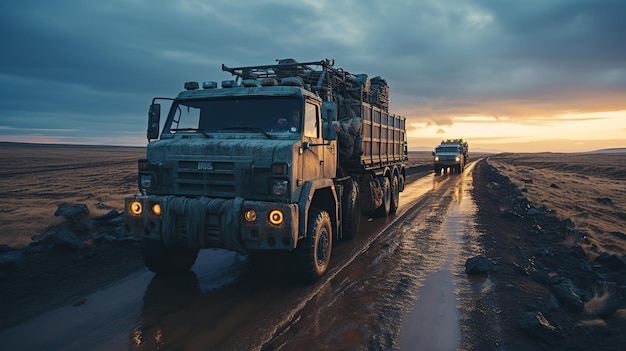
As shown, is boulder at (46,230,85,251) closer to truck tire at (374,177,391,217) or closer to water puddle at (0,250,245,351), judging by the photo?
water puddle at (0,250,245,351)

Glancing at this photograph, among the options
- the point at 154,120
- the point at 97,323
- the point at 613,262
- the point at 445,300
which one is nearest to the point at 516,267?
the point at 613,262

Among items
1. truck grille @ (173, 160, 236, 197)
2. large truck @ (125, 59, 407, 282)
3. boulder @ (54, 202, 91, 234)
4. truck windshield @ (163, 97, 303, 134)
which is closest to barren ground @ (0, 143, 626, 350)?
boulder @ (54, 202, 91, 234)

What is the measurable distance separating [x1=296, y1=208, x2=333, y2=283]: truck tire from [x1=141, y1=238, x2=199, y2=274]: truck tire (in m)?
2.11

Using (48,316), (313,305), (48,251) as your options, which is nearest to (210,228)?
(313,305)

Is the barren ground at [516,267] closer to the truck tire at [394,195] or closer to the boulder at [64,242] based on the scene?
the boulder at [64,242]

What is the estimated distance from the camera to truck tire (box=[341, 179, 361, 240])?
27.2 feet

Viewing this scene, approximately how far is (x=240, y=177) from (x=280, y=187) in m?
0.59

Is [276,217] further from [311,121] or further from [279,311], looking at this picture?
[311,121]

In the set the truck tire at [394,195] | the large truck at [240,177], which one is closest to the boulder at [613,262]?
the large truck at [240,177]

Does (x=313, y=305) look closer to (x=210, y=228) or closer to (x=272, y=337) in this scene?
(x=272, y=337)

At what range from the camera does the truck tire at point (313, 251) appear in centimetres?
561

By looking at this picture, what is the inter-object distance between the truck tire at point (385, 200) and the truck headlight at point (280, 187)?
628cm

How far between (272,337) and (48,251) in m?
5.10

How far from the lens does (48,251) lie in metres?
6.85
